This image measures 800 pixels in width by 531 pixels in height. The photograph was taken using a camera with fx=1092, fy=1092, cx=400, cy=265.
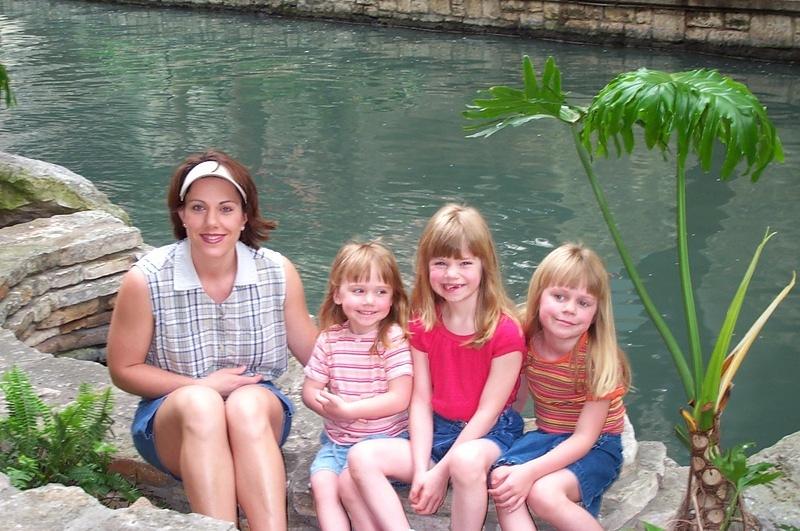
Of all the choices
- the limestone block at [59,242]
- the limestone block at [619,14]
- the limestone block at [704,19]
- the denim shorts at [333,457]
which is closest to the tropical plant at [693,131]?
the denim shorts at [333,457]

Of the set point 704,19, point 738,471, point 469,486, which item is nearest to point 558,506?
point 469,486

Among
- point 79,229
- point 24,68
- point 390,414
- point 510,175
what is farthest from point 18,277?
point 24,68

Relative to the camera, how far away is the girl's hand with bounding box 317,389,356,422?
2867mm

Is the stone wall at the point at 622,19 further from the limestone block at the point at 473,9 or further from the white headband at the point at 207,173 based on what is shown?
the white headband at the point at 207,173

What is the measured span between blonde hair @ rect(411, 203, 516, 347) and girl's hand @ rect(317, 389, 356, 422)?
0.31m

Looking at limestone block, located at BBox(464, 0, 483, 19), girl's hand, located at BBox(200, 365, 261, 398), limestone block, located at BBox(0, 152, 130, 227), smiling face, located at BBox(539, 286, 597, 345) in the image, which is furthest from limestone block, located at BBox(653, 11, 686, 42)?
girl's hand, located at BBox(200, 365, 261, 398)

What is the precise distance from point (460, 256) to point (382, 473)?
599mm

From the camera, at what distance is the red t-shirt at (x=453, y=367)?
115 inches

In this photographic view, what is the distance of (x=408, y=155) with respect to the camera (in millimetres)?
8594

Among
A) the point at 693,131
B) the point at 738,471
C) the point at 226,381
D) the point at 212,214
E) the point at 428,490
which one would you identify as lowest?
the point at 428,490

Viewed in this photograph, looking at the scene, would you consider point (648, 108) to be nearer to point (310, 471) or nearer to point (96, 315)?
point (310, 471)

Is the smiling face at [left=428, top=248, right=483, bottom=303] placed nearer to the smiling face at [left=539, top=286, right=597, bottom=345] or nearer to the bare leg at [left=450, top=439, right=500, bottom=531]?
the smiling face at [left=539, top=286, right=597, bottom=345]

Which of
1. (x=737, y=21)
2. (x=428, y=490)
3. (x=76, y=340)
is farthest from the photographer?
(x=737, y=21)

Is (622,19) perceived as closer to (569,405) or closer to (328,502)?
(569,405)
